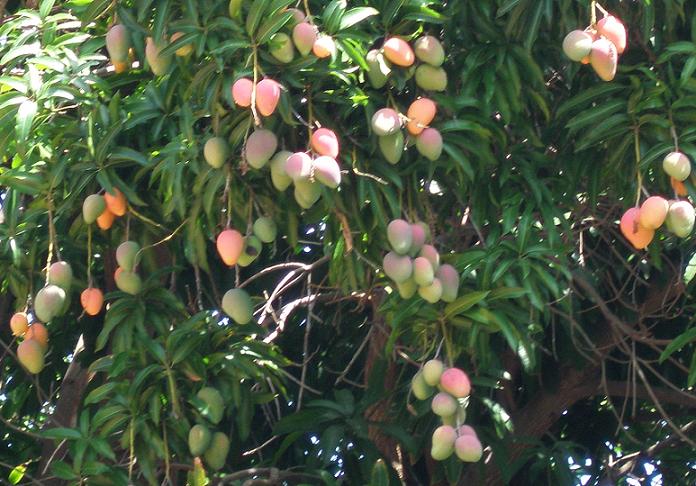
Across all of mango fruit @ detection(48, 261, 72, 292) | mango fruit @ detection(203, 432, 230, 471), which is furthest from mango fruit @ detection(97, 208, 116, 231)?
mango fruit @ detection(203, 432, 230, 471)

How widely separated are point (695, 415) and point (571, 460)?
62 cm

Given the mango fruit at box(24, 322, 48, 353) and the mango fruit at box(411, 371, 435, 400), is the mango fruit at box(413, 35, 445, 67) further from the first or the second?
the mango fruit at box(24, 322, 48, 353)

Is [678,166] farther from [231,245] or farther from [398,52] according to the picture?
[231,245]

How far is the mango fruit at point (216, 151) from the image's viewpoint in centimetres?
235

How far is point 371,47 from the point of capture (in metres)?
2.56

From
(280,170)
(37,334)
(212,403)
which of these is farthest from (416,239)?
(37,334)

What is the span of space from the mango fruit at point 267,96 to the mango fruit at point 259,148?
70mm

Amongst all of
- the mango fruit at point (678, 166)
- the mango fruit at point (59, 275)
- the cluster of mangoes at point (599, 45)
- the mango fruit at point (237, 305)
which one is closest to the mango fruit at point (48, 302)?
the mango fruit at point (59, 275)

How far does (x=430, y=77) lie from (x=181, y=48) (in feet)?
1.51

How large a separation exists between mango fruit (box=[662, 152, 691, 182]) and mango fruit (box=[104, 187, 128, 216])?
1.05 m


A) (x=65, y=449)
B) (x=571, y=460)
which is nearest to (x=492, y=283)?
(x=571, y=460)

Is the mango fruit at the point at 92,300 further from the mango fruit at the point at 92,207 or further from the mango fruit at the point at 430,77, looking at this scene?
the mango fruit at the point at 430,77

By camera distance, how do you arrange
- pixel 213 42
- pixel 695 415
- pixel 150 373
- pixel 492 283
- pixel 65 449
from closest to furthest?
pixel 213 42 → pixel 492 283 → pixel 150 373 → pixel 65 449 → pixel 695 415

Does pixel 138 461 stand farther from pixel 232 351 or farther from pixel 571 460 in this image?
pixel 571 460
